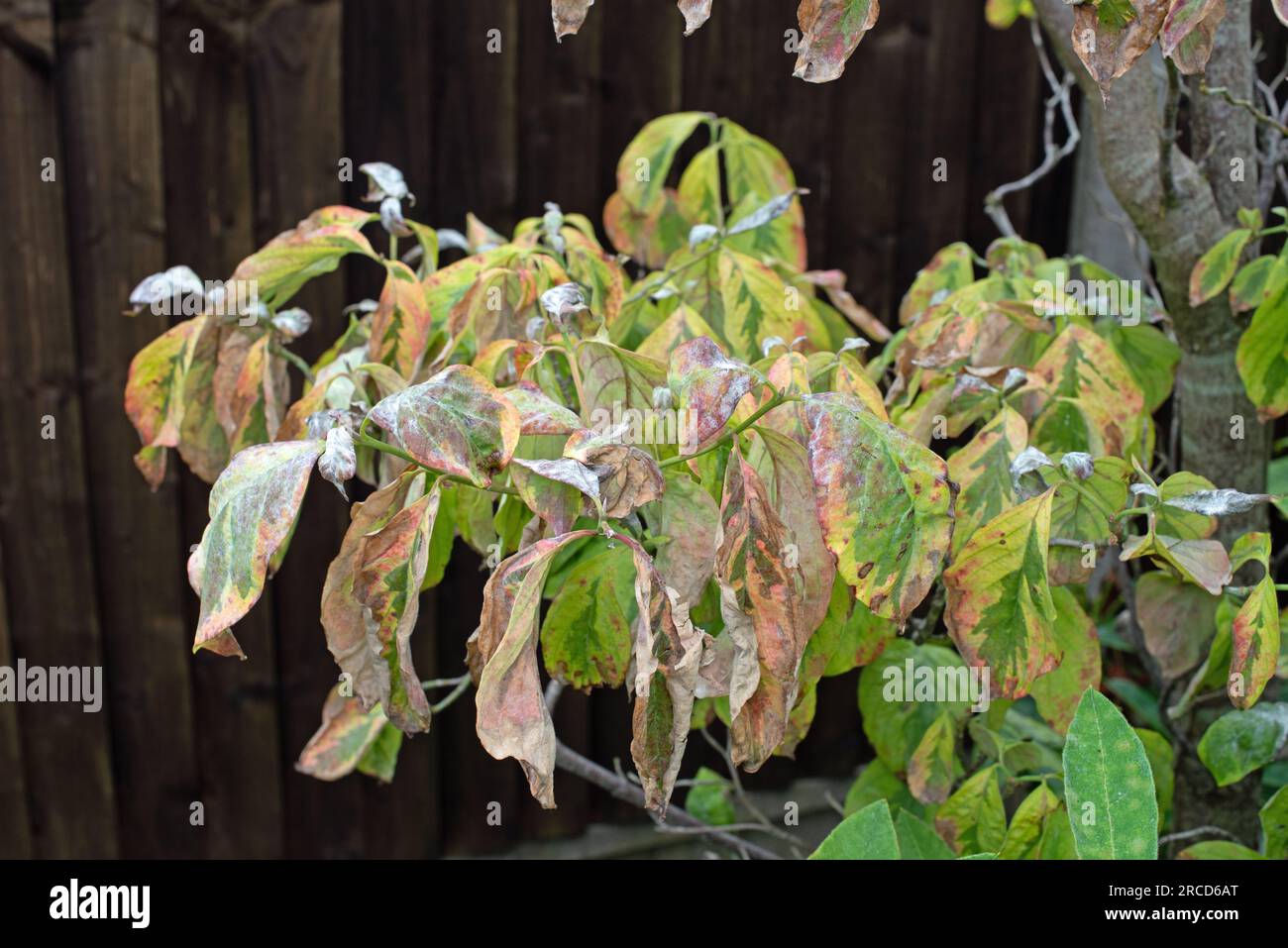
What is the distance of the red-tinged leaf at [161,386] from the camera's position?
114 centimetres

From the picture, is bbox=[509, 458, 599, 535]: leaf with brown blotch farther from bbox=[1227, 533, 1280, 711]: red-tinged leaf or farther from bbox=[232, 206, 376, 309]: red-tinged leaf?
bbox=[1227, 533, 1280, 711]: red-tinged leaf

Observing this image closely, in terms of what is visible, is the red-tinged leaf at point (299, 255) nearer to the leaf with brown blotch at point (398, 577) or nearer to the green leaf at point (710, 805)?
the leaf with brown blotch at point (398, 577)

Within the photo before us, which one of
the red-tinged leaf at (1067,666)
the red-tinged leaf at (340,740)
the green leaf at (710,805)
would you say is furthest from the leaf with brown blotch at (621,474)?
the green leaf at (710,805)

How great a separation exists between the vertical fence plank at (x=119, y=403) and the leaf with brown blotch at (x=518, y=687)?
1441 mm

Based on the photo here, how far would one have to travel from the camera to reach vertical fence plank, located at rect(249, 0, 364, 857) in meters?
1.93

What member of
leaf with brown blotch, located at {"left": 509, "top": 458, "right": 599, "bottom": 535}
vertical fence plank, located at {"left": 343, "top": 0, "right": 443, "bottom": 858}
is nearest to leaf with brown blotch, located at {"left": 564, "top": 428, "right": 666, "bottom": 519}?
leaf with brown blotch, located at {"left": 509, "top": 458, "right": 599, "bottom": 535}

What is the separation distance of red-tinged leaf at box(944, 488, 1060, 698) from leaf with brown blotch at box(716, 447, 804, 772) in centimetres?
18

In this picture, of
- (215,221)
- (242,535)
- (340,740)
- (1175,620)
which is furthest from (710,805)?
(215,221)

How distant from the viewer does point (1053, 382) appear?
1099 millimetres

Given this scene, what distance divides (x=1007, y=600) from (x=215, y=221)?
151 cm

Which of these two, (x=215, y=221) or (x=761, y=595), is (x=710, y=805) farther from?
(x=215, y=221)

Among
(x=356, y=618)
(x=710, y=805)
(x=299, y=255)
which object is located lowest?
(x=710, y=805)

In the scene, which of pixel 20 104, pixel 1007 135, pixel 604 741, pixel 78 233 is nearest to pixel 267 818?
pixel 604 741

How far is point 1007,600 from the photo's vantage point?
913 mm
